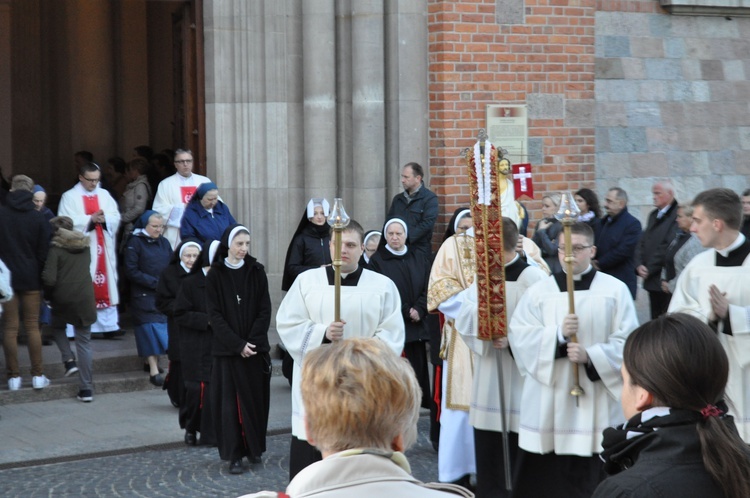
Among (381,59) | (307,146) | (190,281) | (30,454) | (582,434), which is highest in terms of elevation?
(381,59)

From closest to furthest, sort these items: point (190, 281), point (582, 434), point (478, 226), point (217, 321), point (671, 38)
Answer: point (582, 434) < point (478, 226) < point (217, 321) < point (190, 281) < point (671, 38)

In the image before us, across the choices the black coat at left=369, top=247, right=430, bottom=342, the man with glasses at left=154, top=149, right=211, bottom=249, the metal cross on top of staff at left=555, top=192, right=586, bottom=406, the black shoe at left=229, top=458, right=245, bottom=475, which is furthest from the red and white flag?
the metal cross on top of staff at left=555, top=192, right=586, bottom=406

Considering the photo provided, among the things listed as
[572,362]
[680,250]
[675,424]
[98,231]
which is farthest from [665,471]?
[98,231]

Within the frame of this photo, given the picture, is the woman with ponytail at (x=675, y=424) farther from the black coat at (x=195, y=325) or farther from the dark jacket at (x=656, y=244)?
the dark jacket at (x=656, y=244)

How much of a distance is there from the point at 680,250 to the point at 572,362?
4.03 metres

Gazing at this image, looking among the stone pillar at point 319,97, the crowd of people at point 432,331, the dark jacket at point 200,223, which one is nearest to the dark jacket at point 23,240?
Answer: the crowd of people at point 432,331

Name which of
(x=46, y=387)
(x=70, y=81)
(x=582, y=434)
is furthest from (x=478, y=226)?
(x=70, y=81)

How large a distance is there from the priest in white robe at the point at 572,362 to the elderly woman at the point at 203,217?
529 cm

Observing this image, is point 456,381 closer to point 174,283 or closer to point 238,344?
point 238,344

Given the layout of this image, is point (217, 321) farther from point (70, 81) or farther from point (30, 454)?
point (70, 81)

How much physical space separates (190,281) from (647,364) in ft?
21.1

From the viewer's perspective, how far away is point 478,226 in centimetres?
716

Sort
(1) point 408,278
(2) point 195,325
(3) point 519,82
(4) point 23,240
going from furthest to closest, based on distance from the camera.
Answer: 1. (3) point 519,82
2. (4) point 23,240
3. (1) point 408,278
4. (2) point 195,325

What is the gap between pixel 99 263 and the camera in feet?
40.0
